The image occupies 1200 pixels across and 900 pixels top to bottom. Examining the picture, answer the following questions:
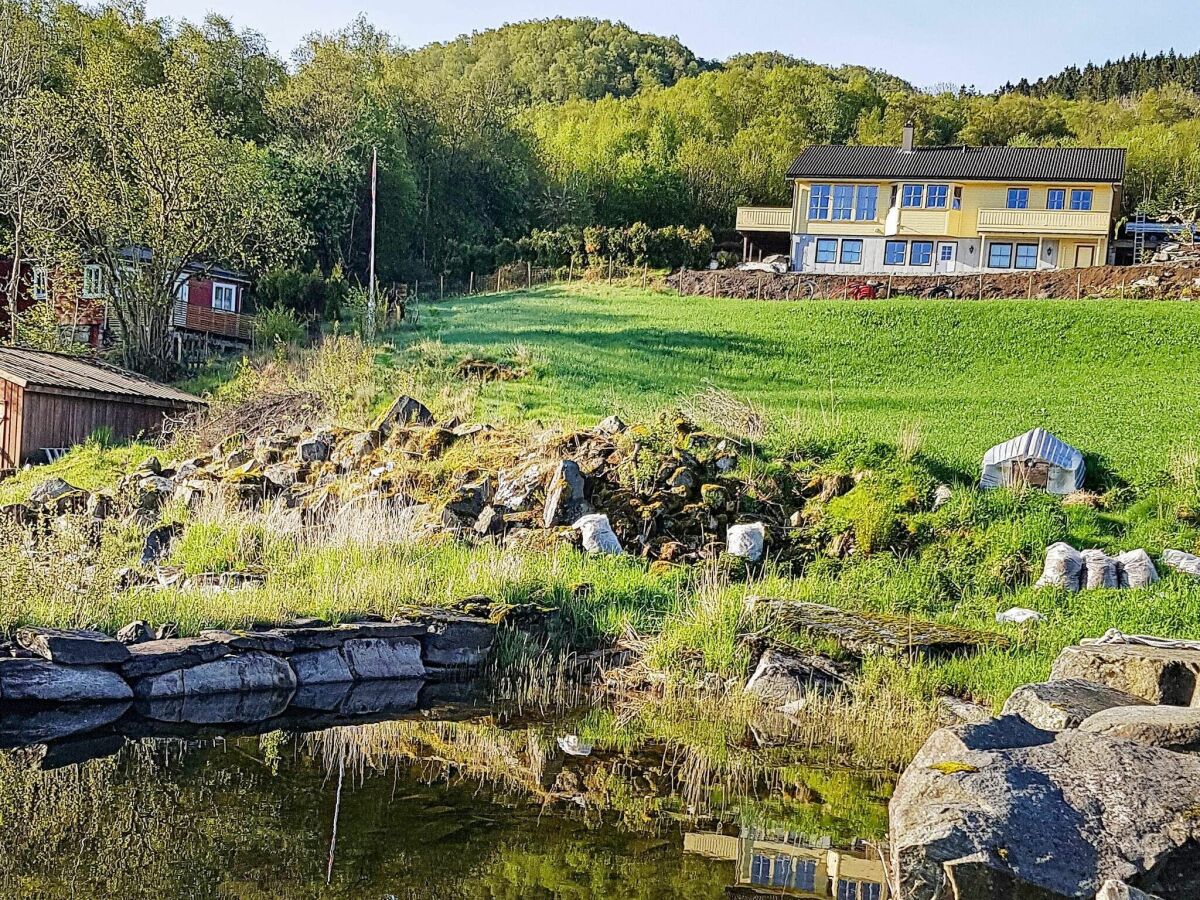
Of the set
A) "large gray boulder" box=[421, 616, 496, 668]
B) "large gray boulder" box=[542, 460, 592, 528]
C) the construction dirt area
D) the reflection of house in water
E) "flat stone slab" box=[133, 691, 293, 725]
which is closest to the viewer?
the reflection of house in water

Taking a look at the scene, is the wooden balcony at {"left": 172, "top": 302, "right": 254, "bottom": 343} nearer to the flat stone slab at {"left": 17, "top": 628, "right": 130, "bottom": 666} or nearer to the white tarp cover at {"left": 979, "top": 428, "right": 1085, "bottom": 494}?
the white tarp cover at {"left": 979, "top": 428, "right": 1085, "bottom": 494}

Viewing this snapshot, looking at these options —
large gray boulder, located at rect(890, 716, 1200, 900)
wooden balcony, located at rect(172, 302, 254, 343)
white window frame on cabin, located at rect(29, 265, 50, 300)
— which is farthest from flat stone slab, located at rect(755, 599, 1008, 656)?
white window frame on cabin, located at rect(29, 265, 50, 300)

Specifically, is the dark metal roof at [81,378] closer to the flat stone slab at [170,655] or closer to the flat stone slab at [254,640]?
the flat stone slab at [254,640]

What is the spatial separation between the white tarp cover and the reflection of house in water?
9.22 m

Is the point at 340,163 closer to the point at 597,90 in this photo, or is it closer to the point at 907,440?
the point at 907,440

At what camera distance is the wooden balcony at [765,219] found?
172 ft

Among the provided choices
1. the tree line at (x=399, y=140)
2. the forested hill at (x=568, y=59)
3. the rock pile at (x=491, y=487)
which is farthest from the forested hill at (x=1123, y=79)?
the rock pile at (x=491, y=487)

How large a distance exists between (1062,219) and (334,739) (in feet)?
151

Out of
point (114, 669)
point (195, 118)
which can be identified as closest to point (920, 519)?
point (114, 669)

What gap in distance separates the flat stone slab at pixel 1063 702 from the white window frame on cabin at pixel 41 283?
32.9 metres

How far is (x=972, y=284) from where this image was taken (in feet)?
134

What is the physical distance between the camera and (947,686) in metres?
10.6

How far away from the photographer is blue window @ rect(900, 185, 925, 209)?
5100 centimetres

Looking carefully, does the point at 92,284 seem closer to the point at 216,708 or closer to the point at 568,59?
the point at 216,708
